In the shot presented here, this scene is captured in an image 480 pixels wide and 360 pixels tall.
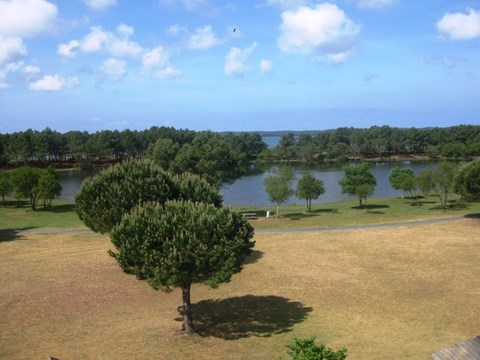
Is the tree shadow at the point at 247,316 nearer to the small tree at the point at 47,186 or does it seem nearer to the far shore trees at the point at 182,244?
the far shore trees at the point at 182,244

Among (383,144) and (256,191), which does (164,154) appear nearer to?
(256,191)

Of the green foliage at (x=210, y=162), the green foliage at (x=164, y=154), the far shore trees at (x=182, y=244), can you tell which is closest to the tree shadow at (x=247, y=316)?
the far shore trees at (x=182, y=244)

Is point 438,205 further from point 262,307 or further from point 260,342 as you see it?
point 260,342

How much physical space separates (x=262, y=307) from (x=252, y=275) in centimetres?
631

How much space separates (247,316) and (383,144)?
498ft

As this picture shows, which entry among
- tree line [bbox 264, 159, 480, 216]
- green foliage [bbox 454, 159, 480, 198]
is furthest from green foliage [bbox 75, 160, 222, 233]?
green foliage [bbox 454, 159, 480, 198]

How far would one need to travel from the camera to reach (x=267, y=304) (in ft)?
86.2

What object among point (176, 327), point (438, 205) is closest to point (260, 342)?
point (176, 327)

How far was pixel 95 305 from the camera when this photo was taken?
2677 cm

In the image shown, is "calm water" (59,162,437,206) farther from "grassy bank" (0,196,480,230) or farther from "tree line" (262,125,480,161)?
"tree line" (262,125,480,161)

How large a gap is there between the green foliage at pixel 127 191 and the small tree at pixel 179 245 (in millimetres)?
6903

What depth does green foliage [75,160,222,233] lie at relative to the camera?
28.1 metres

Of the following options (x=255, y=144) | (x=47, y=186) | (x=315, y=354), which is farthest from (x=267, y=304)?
(x=255, y=144)

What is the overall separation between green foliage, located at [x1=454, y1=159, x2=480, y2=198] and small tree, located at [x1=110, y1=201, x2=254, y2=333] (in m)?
33.5
